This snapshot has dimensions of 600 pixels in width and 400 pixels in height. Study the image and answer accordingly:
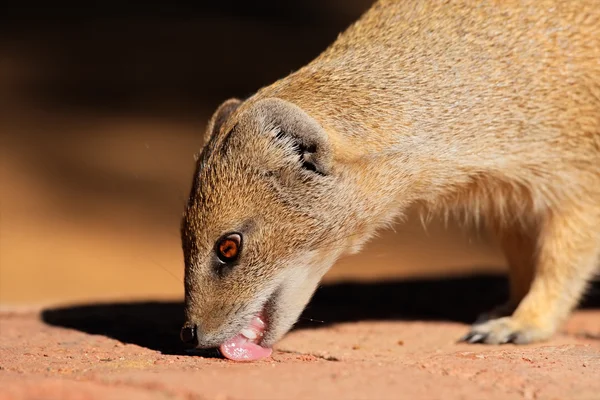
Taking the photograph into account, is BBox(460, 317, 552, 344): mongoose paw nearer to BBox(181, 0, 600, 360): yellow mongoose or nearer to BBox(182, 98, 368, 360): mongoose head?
BBox(181, 0, 600, 360): yellow mongoose

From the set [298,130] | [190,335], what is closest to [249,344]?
[190,335]

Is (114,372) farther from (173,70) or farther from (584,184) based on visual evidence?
(173,70)

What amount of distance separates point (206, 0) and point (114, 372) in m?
16.6

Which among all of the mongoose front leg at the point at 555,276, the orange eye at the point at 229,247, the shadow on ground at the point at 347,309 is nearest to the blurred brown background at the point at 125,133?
the shadow on ground at the point at 347,309

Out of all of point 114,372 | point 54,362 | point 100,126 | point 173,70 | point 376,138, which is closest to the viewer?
point 114,372

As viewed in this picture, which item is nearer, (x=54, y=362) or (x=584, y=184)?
(x=54, y=362)

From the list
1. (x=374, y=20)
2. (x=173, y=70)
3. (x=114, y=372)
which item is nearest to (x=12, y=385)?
(x=114, y=372)

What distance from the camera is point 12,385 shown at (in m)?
3.98

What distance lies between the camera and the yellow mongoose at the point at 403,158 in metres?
5.20

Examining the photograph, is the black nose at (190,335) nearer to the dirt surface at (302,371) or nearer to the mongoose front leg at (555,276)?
the dirt surface at (302,371)

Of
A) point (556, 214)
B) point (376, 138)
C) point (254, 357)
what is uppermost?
point (376, 138)

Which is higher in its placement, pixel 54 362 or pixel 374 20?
pixel 374 20

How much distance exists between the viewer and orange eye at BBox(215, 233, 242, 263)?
17.0 feet

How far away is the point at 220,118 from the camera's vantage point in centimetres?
580
